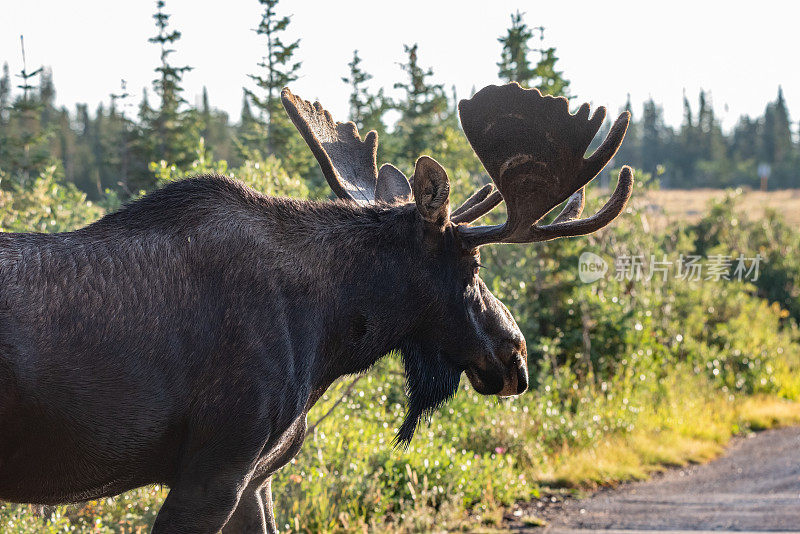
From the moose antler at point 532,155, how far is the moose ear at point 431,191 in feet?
0.55

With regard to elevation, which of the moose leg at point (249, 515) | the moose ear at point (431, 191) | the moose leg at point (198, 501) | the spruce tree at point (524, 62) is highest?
the spruce tree at point (524, 62)

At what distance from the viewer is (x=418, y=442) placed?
7289 mm

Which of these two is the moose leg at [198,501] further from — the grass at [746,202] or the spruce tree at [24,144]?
the grass at [746,202]

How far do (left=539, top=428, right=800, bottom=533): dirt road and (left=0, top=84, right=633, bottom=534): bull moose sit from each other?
3.94 m

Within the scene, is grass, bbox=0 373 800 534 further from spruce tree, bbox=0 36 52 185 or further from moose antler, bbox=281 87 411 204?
spruce tree, bbox=0 36 52 185

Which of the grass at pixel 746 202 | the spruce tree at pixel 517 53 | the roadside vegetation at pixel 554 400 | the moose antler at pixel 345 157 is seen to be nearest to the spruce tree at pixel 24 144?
the roadside vegetation at pixel 554 400

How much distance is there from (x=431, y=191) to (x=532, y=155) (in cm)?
45

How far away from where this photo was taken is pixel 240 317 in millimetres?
2896

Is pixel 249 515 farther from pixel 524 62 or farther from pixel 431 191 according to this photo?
pixel 524 62

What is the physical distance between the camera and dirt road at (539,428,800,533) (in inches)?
271

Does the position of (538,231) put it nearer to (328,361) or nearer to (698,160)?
(328,361)

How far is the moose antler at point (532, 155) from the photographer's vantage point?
10.8 ft

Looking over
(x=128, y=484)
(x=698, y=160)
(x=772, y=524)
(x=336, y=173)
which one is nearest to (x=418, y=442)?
(x=772, y=524)

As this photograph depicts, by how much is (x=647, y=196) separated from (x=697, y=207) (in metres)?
52.3
